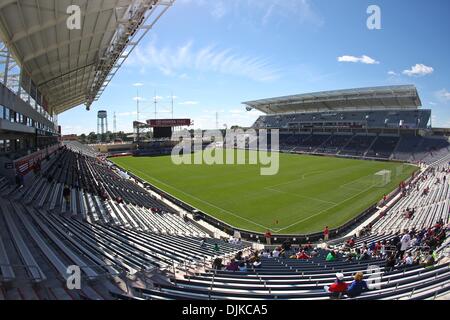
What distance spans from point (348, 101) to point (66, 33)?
2671 inches

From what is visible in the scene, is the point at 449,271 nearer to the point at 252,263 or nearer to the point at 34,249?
the point at 252,263

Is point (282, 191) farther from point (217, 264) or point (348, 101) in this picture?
point (348, 101)

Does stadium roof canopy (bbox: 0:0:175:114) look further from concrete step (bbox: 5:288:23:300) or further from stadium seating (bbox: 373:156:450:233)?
stadium seating (bbox: 373:156:450:233)

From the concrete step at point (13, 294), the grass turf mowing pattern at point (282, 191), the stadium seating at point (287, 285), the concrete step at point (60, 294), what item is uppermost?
the concrete step at point (13, 294)

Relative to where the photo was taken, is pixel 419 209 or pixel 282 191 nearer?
pixel 419 209

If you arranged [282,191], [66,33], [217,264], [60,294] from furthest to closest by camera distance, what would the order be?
1. [282,191]
2. [66,33]
3. [217,264]
4. [60,294]

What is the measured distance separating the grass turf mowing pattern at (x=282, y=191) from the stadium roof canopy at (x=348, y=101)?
17.6 m

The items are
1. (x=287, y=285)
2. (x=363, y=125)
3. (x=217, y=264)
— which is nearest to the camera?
(x=287, y=285)

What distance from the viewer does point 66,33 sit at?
15.4m

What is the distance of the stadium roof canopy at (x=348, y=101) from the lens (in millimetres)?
59188

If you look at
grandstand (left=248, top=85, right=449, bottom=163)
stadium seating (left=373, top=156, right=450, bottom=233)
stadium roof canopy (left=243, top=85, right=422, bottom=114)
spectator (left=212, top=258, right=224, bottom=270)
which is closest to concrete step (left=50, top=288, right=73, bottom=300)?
spectator (left=212, top=258, right=224, bottom=270)

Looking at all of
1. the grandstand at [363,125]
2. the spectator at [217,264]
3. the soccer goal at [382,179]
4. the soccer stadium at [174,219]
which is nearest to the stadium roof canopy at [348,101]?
the grandstand at [363,125]

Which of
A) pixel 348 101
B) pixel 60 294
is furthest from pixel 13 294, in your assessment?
pixel 348 101

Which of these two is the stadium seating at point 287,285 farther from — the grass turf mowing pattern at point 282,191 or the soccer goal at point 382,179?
the soccer goal at point 382,179
